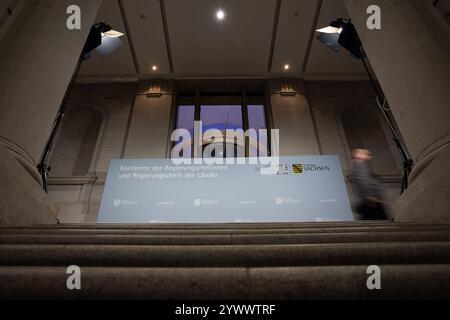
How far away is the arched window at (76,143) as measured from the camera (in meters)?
8.02

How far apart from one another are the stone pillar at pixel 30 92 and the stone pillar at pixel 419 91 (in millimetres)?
3053

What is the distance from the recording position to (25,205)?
1.95m

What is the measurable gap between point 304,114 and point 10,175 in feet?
26.1

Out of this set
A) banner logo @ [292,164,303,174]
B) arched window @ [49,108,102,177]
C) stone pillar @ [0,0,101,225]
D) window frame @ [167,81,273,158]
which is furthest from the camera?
window frame @ [167,81,273,158]

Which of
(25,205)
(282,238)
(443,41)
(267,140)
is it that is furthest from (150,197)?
(443,41)

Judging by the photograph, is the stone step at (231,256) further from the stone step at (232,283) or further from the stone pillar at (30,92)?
the stone pillar at (30,92)

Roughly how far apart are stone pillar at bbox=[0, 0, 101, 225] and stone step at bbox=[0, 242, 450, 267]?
101cm

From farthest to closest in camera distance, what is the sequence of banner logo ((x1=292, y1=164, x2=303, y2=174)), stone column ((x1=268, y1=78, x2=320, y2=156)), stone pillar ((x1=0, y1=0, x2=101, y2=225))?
stone column ((x1=268, y1=78, x2=320, y2=156)) < banner logo ((x1=292, y1=164, x2=303, y2=174)) < stone pillar ((x1=0, y1=0, x2=101, y2=225))

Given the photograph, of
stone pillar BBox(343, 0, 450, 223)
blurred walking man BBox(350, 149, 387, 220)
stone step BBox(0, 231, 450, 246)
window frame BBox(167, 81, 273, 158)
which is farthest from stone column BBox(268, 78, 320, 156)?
stone step BBox(0, 231, 450, 246)

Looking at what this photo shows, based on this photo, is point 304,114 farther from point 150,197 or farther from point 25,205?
point 25,205

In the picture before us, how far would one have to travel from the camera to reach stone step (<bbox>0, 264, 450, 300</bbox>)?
2.87ft

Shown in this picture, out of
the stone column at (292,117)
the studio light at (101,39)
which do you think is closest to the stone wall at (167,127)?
the stone column at (292,117)

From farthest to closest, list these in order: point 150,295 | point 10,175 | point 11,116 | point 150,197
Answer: point 150,197, point 11,116, point 10,175, point 150,295

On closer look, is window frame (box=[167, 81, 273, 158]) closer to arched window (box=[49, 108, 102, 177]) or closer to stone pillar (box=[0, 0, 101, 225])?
arched window (box=[49, 108, 102, 177])
